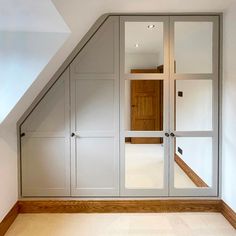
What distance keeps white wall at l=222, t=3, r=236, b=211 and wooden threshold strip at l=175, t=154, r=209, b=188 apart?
0.25m

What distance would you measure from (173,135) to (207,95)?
0.59 meters

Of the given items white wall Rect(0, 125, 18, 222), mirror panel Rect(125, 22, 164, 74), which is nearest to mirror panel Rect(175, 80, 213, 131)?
mirror panel Rect(125, 22, 164, 74)

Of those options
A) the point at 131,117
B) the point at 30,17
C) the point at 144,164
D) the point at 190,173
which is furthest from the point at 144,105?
the point at 30,17

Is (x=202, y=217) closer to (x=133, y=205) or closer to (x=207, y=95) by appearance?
(x=133, y=205)

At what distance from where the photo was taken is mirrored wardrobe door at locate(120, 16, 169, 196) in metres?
3.46

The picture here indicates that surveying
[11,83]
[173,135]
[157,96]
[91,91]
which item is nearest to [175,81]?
[157,96]

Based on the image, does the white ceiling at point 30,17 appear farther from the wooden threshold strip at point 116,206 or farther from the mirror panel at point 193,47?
the wooden threshold strip at point 116,206

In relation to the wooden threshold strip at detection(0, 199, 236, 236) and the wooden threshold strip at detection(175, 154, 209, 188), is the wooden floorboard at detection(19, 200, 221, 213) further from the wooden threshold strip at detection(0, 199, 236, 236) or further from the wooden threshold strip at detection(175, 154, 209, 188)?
the wooden threshold strip at detection(175, 154, 209, 188)

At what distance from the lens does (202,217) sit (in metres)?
3.36

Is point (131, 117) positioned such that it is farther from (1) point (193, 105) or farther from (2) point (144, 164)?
(1) point (193, 105)

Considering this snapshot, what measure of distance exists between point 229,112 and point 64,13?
6.34 feet

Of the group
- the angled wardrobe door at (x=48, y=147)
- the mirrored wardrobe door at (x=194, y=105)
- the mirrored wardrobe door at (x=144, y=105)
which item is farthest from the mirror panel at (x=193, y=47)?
the angled wardrobe door at (x=48, y=147)

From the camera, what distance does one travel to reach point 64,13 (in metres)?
2.40

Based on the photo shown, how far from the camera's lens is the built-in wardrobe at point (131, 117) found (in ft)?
11.4
